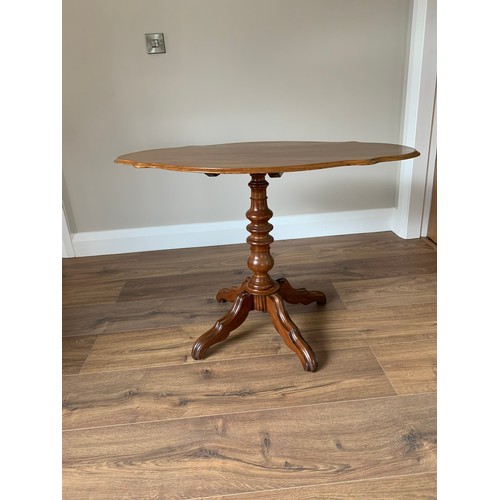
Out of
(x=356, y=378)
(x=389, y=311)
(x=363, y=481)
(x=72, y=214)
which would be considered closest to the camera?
(x=363, y=481)

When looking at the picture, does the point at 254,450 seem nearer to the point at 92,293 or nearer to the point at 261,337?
the point at 261,337

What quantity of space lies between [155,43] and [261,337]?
152 cm

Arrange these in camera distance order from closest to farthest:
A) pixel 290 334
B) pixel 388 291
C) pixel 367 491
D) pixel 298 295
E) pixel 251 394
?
pixel 367 491 → pixel 251 394 → pixel 290 334 → pixel 298 295 → pixel 388 291

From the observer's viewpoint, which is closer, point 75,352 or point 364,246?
point 75,352

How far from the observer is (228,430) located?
103 centimetres

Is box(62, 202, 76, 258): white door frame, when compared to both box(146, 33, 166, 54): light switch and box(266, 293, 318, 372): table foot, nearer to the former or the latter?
box(146, 33, 166, 54): light switch

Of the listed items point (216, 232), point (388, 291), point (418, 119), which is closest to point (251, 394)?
point (388, 291)

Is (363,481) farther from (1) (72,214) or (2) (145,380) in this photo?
(1) (72,214)

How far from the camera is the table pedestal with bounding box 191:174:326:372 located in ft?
4.23

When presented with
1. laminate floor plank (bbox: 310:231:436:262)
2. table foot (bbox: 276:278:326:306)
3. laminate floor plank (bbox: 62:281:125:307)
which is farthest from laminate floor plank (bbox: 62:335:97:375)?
laminate floor plank (bbox: 310:231:436:262)

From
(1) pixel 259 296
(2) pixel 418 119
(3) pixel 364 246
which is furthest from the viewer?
(3) pixel 364 246

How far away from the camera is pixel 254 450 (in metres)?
0.97
